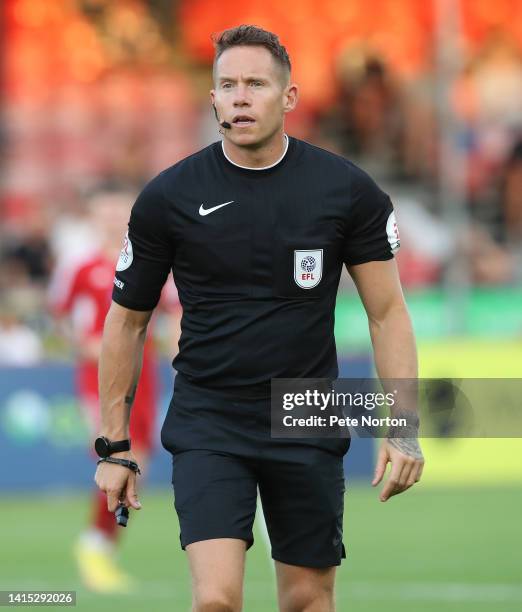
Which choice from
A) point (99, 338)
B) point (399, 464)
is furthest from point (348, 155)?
point (399, 464)

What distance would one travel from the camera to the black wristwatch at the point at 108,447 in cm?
533

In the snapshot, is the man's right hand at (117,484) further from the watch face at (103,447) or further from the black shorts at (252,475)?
the black shorts at (252,475)

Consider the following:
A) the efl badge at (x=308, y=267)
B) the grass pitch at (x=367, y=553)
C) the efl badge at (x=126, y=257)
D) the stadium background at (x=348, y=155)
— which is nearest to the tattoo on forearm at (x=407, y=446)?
the efl badge at (x=308, y=267)

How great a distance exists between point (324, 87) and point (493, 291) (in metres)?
3.93

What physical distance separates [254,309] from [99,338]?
4471 millimetres

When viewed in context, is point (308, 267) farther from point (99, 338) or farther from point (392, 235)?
point (99, 338)

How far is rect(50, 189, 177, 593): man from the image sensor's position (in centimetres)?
930

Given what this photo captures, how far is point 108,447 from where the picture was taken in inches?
210

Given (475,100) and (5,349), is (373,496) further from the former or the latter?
(475,100)

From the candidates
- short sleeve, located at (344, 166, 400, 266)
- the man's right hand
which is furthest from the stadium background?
short sleeve, located at (344, 166, 400, 266)

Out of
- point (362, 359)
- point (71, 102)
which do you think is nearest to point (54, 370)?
point (362, 359)

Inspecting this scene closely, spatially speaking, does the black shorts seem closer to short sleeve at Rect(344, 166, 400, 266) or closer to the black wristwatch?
the black wristwatch

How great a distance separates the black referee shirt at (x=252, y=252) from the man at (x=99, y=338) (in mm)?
4186

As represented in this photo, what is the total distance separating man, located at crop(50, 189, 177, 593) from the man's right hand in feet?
13.0
